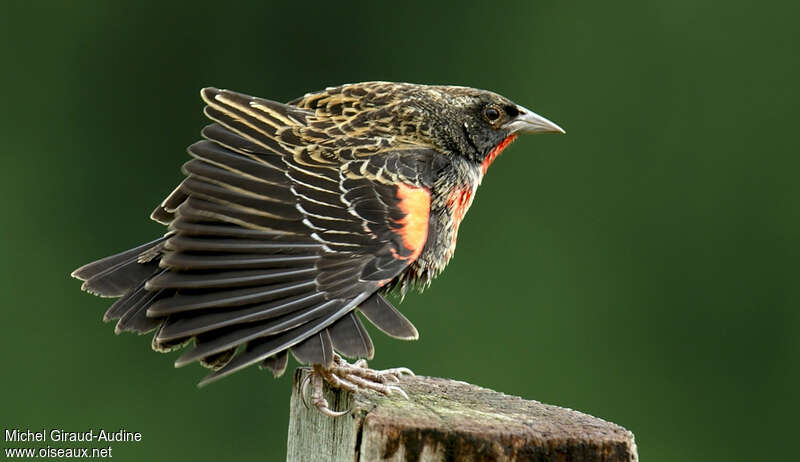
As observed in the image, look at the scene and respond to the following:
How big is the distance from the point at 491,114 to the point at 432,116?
46 centimetres

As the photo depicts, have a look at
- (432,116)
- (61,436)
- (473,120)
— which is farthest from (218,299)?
(61,436)

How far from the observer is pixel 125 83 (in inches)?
657

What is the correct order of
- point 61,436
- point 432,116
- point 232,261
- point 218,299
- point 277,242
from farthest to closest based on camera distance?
point 61,436, point 432,116, point 277,242, point 232,261, point 218,299

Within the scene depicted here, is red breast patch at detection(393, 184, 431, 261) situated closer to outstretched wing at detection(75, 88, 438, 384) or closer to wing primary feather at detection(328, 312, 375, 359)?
outstretched wing at detection(75, 88, 438, 384)

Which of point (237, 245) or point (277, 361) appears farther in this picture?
point (237, 245)

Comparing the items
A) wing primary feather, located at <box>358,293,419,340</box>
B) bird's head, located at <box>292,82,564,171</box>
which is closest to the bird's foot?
wing primary feather, located at <box>358,293,419,340</box>

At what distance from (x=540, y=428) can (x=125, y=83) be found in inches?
494

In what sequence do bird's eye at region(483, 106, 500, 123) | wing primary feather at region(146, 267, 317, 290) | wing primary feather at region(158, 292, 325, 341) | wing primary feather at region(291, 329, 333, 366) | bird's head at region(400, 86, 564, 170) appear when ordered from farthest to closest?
bird's eye at region(483, 106, 500, 123), bird's head at region(400, 86, 564, 170), wing primary feather at region(146, 267, 317, 290), wing primary feather at region(158, 292, 325, 341), wing primary feather at region(291, 329, 333, 366)

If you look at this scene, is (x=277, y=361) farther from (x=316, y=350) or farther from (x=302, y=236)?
(x=302, y=236)

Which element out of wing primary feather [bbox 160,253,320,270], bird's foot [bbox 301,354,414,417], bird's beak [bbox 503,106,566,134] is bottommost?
bird's foot [bbox 301,354,414,417]

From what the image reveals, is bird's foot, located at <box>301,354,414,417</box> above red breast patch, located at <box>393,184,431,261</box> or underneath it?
underneath

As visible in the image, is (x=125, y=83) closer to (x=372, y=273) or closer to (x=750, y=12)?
(x=750, y=12)

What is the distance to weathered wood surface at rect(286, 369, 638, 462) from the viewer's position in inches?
192

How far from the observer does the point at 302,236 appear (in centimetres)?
631
